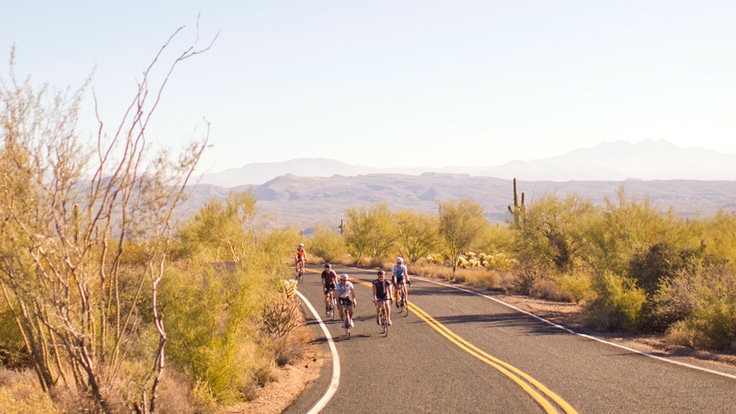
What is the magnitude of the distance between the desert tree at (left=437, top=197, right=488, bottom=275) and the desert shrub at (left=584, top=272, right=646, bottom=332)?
725 inches

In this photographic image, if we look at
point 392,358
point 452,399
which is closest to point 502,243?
point 392,358

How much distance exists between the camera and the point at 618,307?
18.2m

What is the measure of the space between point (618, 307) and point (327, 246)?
3021cm

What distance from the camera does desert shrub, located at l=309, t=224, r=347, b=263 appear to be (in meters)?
46.2

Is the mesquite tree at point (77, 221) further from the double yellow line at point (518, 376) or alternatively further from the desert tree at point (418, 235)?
the desert tree at point (418, 235)

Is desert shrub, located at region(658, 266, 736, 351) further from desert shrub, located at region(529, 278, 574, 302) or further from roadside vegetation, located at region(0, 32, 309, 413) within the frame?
roadside vegetation, located at region(0, 32, 309, 413)

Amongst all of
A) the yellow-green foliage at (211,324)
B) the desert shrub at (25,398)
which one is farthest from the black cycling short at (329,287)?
the desert shrub at (25,398)

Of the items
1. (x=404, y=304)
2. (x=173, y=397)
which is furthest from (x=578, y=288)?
(x=173, y=397)

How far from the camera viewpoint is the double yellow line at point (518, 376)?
946cm

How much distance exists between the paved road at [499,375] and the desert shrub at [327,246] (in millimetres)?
27471

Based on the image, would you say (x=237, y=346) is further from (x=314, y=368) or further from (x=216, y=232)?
(x=216, y=232)

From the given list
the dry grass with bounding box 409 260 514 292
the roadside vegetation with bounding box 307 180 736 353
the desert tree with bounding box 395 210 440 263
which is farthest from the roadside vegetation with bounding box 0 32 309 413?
the desert tree with bounding box 395 210 440 263

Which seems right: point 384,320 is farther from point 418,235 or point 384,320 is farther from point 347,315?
point 418,235

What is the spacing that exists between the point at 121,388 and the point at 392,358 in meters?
7.36
